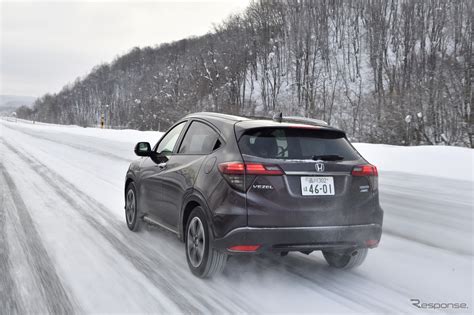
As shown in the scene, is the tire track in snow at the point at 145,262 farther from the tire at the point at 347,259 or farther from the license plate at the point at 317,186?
the tire at the point at 347,259

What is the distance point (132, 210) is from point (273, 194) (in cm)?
322

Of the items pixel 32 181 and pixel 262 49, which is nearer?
pixel 32 181

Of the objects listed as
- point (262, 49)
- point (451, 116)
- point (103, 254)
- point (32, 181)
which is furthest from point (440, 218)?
point (262, 49)

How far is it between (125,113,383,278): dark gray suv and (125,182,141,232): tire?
165cm

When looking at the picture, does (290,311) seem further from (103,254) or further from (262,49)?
(262,49)

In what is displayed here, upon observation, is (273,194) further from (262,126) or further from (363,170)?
(363,170)

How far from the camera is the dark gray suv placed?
13.4ft

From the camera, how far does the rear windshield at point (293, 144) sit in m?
4.30

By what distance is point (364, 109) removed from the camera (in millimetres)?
29453

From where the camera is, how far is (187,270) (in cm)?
487

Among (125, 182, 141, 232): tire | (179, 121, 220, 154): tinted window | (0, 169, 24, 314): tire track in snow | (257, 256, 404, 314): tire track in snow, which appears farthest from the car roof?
(0, 169, 24, 314): tire track in snow

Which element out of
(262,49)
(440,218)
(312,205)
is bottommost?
(440,218)

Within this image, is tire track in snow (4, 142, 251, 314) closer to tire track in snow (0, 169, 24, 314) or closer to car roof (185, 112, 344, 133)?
tire track in snow (0, 169, 24, 314)

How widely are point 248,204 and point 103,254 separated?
225cm
